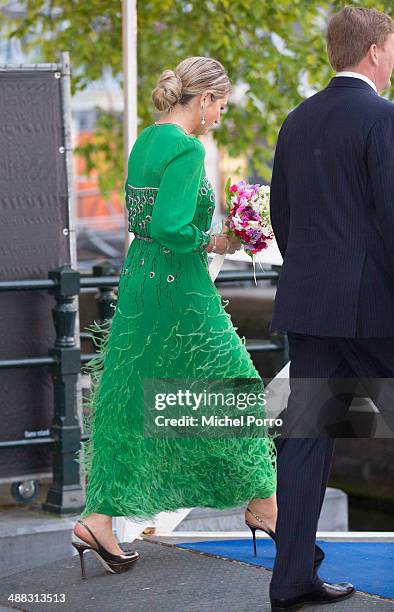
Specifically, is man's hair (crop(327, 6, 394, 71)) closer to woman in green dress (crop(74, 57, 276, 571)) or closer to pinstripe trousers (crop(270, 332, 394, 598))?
woman in green dress (crop(74, 57, 276, 571))

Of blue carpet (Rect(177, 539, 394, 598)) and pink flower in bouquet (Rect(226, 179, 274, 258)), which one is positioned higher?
pink flower in bouquet (Rect(226, 179, 274, 258))

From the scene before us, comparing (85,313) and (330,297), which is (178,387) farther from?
(85,313)

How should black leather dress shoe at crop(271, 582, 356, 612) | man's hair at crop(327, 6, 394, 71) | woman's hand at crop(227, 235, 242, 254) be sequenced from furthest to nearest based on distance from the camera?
woman's hand at crop(227, 235, 242, 254)
black leather dress shoe at crop(271, 582, 356, 612)
man's hair at crop(327, 6, 394, 71)

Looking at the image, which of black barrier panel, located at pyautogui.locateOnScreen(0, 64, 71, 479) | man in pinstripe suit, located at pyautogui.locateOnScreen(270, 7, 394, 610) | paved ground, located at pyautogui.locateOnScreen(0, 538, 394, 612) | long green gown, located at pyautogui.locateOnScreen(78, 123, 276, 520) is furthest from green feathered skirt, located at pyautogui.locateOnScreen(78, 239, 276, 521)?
black barrier panel, located at pyautogui.locateOnScreen(0, 64, 71, 479)

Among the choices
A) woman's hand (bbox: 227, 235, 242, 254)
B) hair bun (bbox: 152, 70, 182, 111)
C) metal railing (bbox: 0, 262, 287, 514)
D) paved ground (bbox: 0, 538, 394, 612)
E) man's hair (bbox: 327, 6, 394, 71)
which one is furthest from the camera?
metal railing (bbox: 0, 262, 287, 514)

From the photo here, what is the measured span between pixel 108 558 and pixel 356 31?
2113 millimetres

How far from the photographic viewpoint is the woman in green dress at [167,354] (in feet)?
14.3

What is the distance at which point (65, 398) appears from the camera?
573 centimetres

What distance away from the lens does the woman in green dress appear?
14.3 feet

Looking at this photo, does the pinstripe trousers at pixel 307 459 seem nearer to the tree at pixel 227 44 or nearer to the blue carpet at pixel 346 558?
the blue carpet at pixel 346 558

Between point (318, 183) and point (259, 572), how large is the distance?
1630mm

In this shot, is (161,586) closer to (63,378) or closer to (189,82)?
(63,378)

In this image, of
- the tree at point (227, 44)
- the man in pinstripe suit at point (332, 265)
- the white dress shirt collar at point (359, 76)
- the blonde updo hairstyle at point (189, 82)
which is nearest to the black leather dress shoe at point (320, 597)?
the man in pinstripe suit at point (332, 265)

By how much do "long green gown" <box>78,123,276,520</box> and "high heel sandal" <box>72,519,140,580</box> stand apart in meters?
0.12
